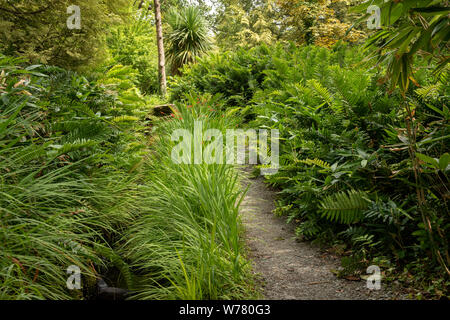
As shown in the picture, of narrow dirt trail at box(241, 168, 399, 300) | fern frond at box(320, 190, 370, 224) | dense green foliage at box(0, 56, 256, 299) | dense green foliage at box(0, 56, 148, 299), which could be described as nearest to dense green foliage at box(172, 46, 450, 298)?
fern frond at box(320, 190, 370, 224)

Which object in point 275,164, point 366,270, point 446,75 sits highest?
point 446,75

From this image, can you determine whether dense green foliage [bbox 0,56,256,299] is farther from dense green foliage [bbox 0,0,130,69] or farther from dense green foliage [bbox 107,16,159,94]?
dense green foliage [bbox 107,16,159,94]

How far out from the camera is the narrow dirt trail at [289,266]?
240cm

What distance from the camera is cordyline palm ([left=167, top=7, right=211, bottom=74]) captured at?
14.3 m

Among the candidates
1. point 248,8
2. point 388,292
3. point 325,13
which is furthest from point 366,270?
point 248,8

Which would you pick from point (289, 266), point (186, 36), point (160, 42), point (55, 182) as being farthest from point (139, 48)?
point (289, 266)

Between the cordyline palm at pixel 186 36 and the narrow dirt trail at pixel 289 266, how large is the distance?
1196 cm

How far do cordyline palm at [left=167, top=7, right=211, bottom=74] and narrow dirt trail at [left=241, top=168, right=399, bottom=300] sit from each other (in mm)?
11965

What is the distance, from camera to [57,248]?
2.43 metres

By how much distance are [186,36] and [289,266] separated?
12989 mm

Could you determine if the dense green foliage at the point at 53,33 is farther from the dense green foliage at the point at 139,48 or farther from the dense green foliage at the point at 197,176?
the dense green foliage at the point at 139,48

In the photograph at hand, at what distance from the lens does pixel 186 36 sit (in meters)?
14.1
